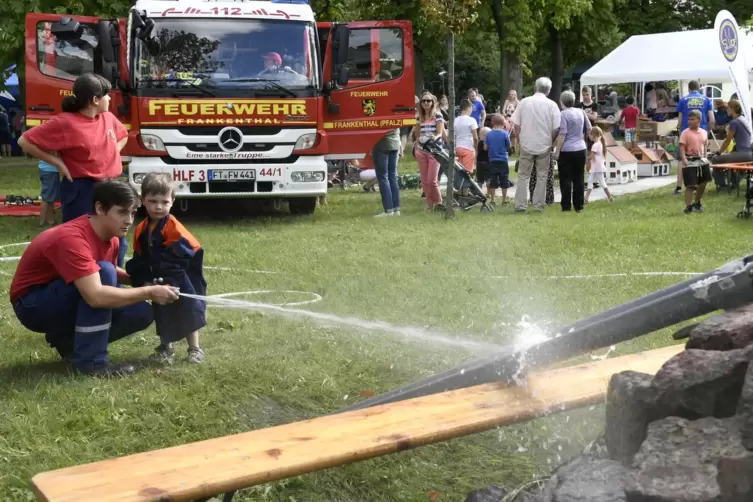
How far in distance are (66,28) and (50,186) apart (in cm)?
211

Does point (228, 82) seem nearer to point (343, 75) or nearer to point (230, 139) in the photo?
point (230, 139)

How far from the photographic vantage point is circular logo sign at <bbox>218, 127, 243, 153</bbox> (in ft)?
41.8

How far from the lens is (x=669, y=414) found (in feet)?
10.3

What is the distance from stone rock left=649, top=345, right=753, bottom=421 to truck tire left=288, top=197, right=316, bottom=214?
11475 mm

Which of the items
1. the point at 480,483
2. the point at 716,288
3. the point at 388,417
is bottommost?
the point at 480,483

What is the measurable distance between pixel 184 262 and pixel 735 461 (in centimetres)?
374

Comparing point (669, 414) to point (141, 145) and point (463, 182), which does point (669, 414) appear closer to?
point (141, 145)

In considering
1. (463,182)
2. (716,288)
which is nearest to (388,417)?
(716,288)

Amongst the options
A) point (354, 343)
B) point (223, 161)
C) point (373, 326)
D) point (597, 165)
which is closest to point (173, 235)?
point (354, 343)

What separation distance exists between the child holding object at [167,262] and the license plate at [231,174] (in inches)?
280

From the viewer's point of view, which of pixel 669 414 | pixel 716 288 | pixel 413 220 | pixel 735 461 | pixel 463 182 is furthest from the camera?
pixel 463 182

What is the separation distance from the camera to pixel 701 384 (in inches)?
120

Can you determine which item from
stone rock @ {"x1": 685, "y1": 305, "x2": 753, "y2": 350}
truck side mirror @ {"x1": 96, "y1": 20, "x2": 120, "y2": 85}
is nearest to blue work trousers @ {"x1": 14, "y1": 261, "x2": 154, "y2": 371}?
stone rock @ {"x1": 685, "y1": 305, "x2": 753, "y2": 350}

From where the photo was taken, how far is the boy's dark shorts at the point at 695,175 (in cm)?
1359
